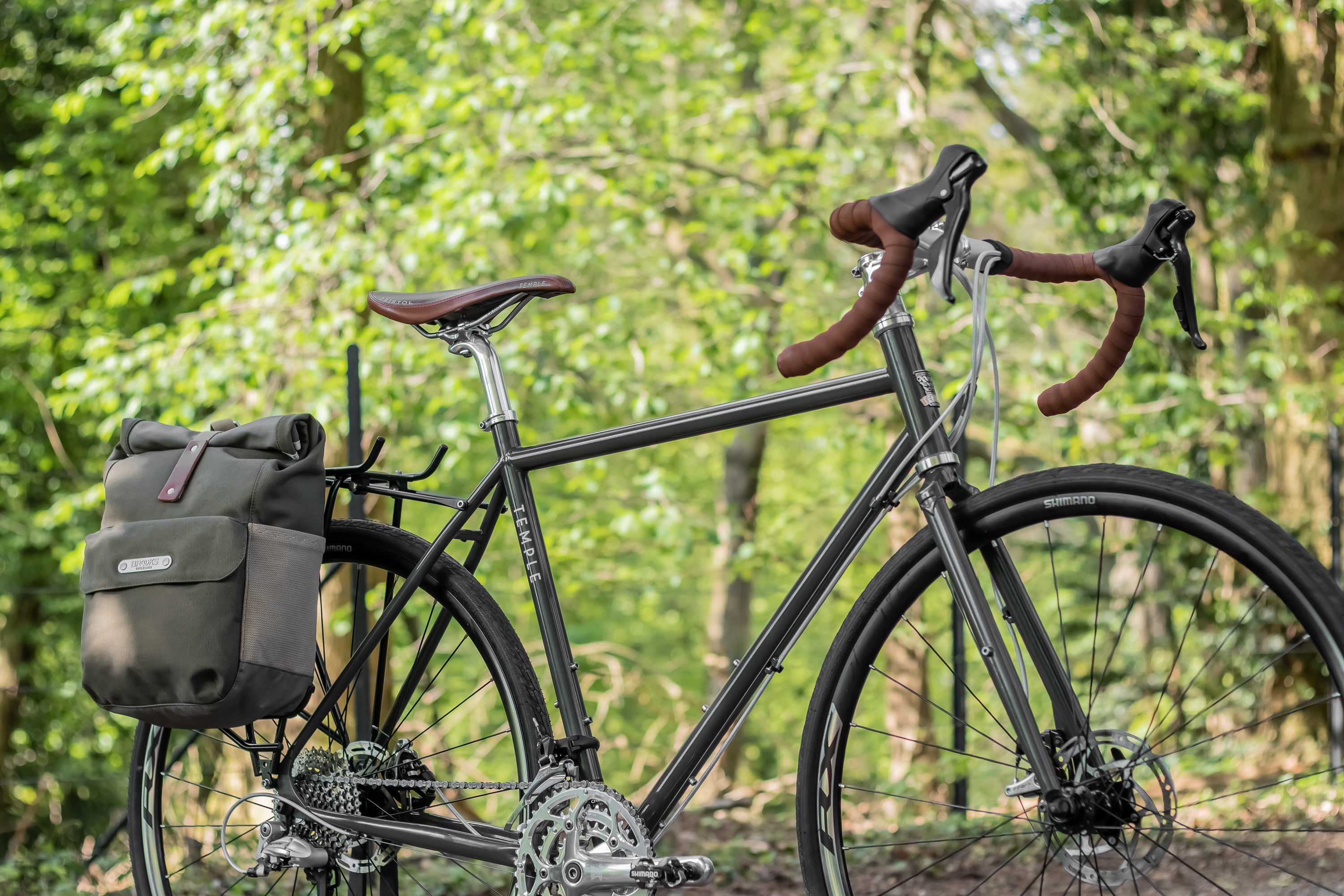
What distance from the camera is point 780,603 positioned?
74.7 inches

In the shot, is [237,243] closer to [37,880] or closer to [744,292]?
[744,292]

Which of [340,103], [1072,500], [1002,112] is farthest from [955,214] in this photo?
[1002,112]

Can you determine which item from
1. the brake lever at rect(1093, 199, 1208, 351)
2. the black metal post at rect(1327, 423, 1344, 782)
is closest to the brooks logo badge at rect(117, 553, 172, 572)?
the brake lever at rect(1093, 199, 1208, 351)

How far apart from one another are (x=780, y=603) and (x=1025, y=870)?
1.75m

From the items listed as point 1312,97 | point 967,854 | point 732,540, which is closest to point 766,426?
point 732,540

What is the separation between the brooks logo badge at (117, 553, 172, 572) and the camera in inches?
76.3

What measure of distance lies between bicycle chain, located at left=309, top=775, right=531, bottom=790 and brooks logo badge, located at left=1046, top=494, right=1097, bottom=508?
3.28 feet

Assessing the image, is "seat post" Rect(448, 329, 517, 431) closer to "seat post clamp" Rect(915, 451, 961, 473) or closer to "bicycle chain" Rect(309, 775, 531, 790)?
"bicycle chain" Rect(309, 775, 531, 790)

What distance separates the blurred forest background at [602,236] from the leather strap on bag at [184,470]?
7.08 ft

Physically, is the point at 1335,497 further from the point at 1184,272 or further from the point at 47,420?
the point at 47,420

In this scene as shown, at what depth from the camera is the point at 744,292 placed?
20.9 feet

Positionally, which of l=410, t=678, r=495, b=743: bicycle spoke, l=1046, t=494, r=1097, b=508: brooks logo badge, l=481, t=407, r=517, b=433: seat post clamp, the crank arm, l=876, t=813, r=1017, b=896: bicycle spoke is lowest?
l=876, t=813, r=1017, b=896: bicycle spoke

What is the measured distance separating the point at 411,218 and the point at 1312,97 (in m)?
4.06

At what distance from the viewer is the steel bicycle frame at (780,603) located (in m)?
1.66
